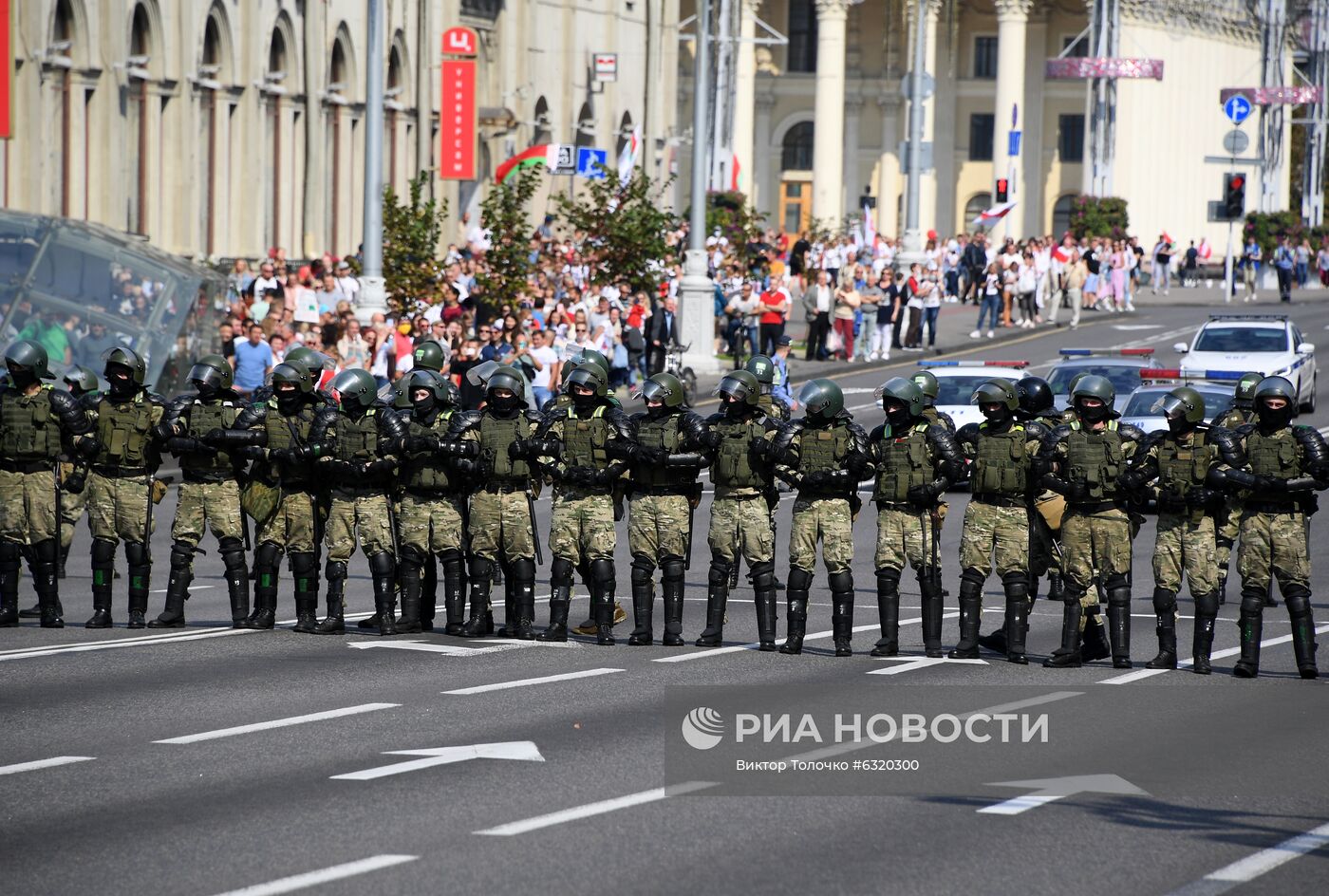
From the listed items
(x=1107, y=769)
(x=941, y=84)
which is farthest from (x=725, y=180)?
(x=1107, y=769)

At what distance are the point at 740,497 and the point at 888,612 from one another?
1.25 metres

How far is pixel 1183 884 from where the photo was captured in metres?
8.66

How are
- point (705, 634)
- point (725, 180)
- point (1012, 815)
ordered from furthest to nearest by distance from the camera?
point (725, 180)
point (705, 634)
point (1012, 815)

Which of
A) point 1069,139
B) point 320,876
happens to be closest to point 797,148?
point 1069,139

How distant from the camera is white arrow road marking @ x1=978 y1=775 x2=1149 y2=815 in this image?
996 centimetres

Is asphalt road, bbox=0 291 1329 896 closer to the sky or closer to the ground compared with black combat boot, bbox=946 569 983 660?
closer to the ground

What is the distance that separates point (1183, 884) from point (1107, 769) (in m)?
2.18

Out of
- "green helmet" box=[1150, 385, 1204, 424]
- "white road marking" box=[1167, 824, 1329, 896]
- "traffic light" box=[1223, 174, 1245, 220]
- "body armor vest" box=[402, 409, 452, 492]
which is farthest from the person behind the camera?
"traffic light" box=[1223, 174, 1245, 220]

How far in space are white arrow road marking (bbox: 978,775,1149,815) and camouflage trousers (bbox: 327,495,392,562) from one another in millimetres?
6309

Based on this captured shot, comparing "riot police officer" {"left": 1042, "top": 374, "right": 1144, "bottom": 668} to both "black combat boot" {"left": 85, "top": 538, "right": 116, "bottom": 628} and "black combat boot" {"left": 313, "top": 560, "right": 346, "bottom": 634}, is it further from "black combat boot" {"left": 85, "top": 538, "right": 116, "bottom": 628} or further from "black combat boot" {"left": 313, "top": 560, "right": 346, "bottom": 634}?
"black combat boot" {"left": 85, "top": 538, "right": 116, "bottom": 628}

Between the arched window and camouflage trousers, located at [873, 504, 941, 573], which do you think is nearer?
camouflage trousers, located at [873, 504, 941, 573]

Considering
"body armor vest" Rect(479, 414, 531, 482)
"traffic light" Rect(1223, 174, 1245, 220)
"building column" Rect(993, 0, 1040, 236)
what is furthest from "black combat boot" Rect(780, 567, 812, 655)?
"building column" Rect(993, 0, 1040, 236)

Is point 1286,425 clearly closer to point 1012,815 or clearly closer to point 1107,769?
point 1107,769

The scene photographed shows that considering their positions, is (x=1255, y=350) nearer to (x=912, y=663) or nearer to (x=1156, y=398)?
(x=1156, y=398)
